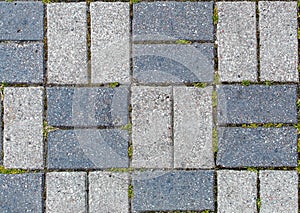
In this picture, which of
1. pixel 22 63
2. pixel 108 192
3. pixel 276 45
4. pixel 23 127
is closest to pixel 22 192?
pixel 23 127

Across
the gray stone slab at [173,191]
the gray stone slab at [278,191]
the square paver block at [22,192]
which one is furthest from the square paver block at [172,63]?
the square paver block at [22,192]

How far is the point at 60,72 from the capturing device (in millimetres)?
3234

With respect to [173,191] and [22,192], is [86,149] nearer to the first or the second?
[22,192]

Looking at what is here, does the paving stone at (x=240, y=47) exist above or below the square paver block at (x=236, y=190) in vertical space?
above

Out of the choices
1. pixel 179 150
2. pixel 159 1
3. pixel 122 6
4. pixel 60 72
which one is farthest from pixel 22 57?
pixel 179 150

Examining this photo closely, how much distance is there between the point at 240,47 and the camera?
3238 millimetres

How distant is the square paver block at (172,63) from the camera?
10.6 feet

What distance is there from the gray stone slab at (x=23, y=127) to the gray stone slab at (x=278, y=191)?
1457 mm

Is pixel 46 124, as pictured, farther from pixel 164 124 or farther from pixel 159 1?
pixel 159 1

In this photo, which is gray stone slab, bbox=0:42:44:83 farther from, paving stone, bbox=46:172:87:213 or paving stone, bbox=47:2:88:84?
paving stone, bbox=46:172:87:213

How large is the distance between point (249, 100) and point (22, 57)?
1505mm

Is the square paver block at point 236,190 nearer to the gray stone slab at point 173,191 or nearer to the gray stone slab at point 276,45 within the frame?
the gray stone slab at point 173,191

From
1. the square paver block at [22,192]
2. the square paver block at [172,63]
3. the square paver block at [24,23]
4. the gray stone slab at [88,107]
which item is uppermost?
the square paver block at [24,23]

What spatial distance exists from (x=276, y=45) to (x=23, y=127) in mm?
1730
